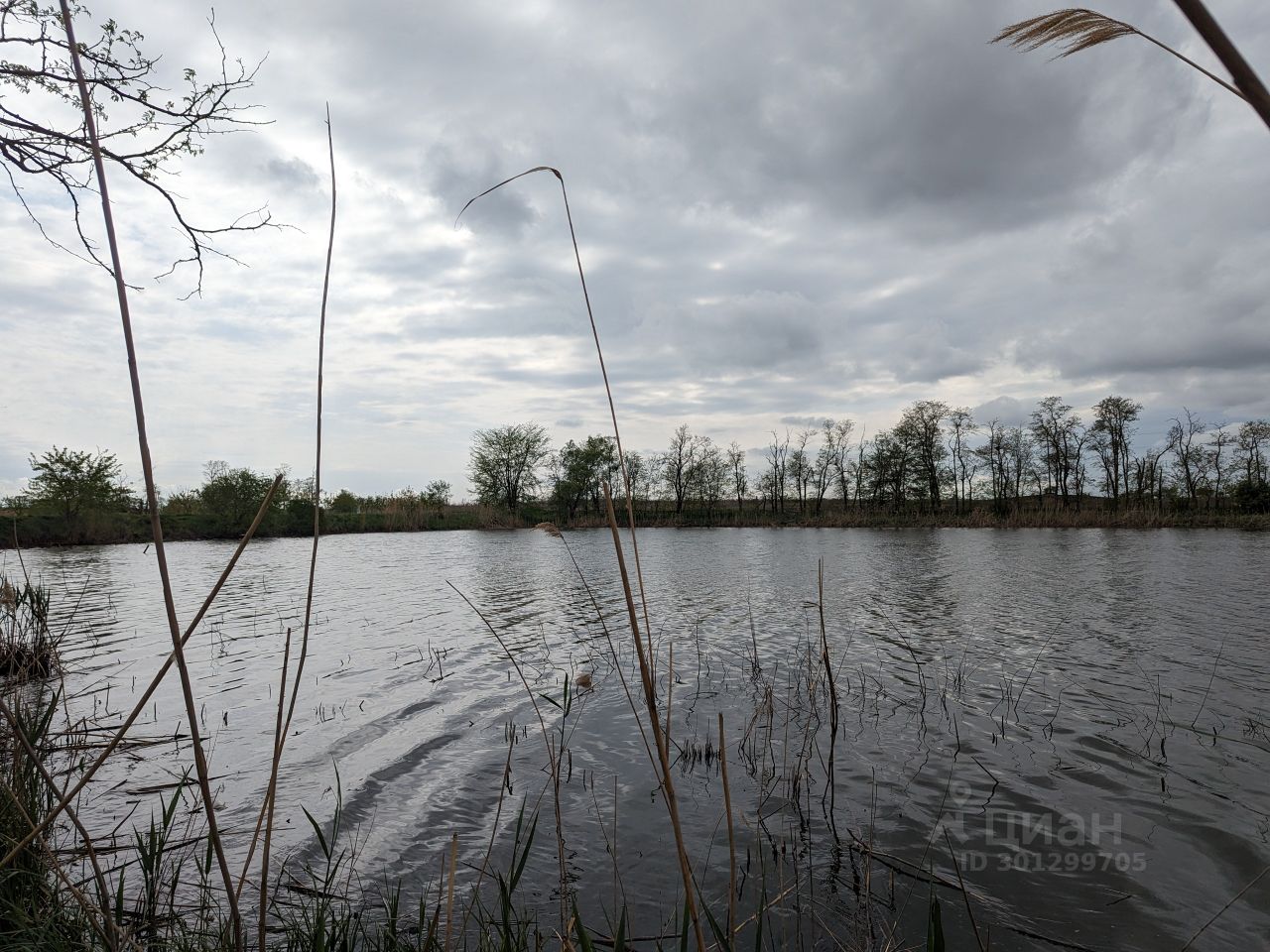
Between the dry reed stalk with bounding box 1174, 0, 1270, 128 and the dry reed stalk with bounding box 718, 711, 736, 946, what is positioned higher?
the dry reed stalk with bounding box 1174, 0, 1270, 128

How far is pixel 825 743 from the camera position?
7.04 meters

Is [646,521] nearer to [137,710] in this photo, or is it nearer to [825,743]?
[825,743]

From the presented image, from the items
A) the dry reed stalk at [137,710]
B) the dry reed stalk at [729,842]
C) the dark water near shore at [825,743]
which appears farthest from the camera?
the dark water near shore at [825,743]

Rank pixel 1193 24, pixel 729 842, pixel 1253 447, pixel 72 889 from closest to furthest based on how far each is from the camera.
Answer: pixel 1193 24
pixel 72 889
pixel 729 842
pixel 1253 447

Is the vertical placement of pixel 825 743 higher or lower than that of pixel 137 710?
lower

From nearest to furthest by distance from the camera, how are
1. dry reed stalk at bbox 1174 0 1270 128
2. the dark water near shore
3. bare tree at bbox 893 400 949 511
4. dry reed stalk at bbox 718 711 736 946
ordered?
dry reed stalk at bbox 1174 0 1270 128, dry reed stalk at bbox 718 711 736 946, the dark water near shore, bare tree at bbox 893 400 949 511

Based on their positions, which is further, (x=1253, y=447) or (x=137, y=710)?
(x=1253, y=447)

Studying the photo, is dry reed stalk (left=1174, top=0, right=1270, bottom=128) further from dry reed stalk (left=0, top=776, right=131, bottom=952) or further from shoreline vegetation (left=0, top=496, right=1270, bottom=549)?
shoreline vegetation (left=0, top=496, right=1270, bottom=549)

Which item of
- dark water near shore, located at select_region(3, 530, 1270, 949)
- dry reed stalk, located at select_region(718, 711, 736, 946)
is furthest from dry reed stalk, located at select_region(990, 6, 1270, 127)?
dark water near shore, located at select_region(3, 530, 1270, 949)

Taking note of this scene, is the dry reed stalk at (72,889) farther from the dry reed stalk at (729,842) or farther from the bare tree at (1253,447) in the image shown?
the bare tree at (1253,447)

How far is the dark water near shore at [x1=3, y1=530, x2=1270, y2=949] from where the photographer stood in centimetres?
463

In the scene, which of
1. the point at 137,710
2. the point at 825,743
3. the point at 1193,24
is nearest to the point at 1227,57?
the point at 1193,24

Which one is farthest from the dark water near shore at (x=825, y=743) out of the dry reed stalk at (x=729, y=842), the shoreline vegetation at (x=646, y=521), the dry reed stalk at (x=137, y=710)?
the shoreline vegetation at (x=646, y=521)

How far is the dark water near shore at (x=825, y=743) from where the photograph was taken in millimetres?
4633
